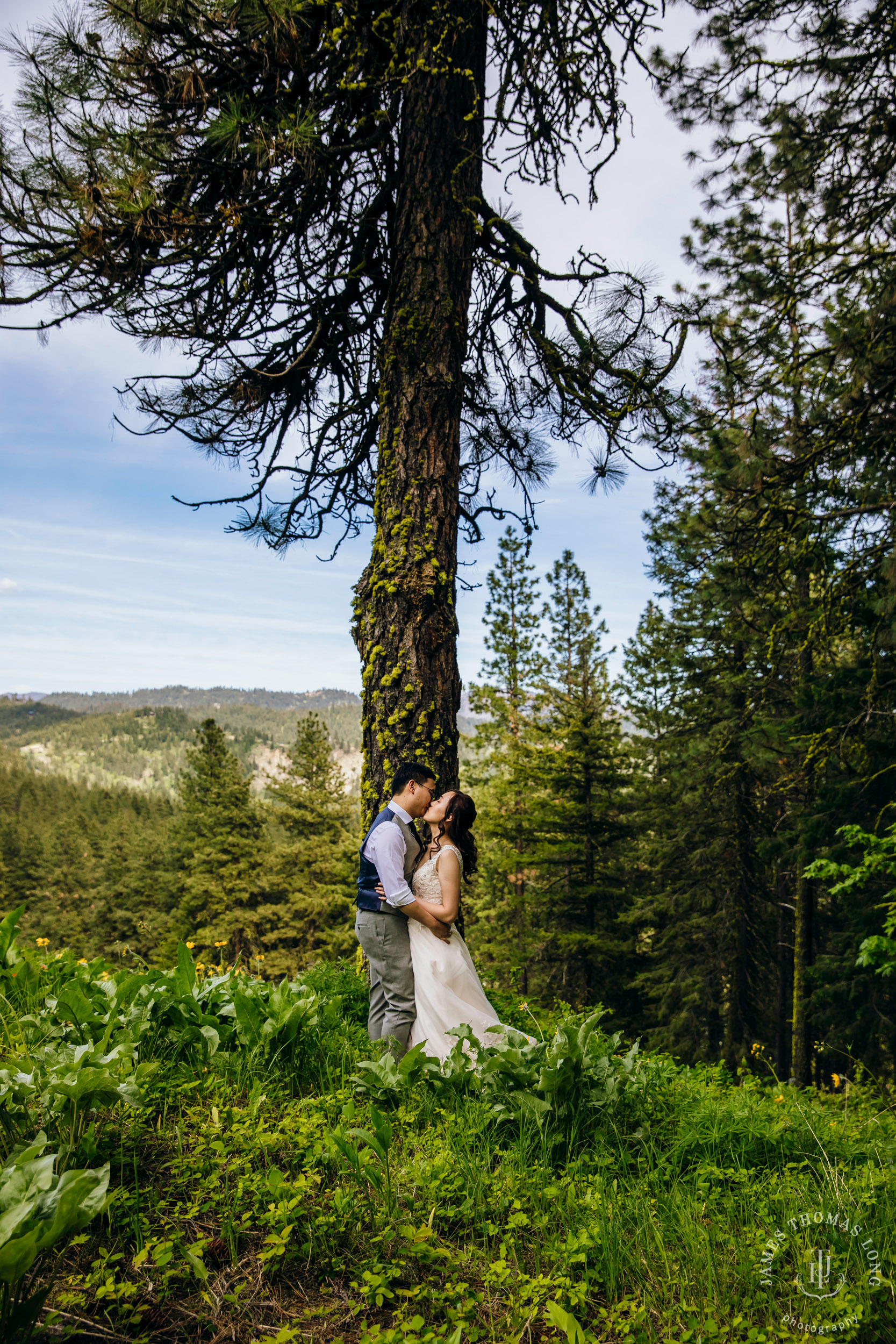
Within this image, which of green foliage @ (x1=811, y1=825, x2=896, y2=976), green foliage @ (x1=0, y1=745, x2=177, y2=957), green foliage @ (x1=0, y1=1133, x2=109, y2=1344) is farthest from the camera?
green foliage @ (x1=0, y1=745, x2=177, y2=957)

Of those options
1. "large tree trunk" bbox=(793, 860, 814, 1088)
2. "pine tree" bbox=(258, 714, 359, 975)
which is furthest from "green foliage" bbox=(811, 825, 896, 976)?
"pine tree" bbox=(258, 714, 359, 975)

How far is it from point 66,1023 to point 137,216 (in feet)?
14.7

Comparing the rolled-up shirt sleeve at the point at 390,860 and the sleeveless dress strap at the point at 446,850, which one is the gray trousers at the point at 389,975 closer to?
the rolled-up shirt sleeve at the point at 390,860

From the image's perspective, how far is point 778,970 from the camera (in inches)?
670

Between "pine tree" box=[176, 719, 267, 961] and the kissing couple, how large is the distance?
2634 centimetres

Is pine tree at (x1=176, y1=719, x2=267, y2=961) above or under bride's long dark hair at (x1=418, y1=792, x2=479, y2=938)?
under

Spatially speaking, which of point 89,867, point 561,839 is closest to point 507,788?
point 561,839

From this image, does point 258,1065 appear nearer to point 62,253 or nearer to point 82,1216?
point 82,1216

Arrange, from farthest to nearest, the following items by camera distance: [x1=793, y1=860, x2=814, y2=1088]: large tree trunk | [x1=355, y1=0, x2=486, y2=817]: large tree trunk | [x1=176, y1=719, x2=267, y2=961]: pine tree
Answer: [x1=176, y1=719, x2=267, y2=961]: pine tree → [x1=793, y1=860, x2=814, y2=1088]: large tree trunk → [x1=355, y1=0, x2=486, y2=817]: large tree trunk

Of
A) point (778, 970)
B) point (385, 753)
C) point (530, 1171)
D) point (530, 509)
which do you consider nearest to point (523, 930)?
point (778, 970)

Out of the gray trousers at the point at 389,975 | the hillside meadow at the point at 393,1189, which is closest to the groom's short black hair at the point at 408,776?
the gray trousers at the point at 389,975

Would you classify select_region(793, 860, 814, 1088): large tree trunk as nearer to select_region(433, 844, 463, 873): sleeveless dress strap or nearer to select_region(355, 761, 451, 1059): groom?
select_region(433, 844, 463, 873): sleeveless dress strap

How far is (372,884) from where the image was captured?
12.6 ft

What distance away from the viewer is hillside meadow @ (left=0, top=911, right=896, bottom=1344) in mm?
1777
